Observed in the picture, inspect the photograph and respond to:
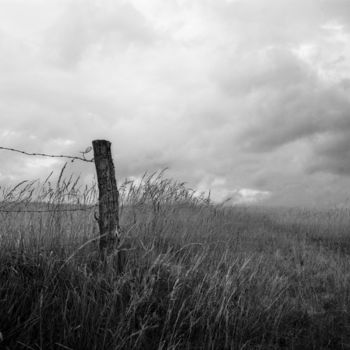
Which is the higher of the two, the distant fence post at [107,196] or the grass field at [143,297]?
the distant fence post at [107,196]

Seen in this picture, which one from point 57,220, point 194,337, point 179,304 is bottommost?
point 194,337

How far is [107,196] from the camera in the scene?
13.3ft

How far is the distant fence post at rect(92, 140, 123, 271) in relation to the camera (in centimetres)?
406

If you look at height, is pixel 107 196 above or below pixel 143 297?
above

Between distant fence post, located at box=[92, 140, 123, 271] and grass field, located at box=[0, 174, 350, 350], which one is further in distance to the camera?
distant fence post, located at box=[92, 140, 123, 271]

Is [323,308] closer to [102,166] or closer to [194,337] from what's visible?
[194,337]

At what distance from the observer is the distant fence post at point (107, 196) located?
4.06m

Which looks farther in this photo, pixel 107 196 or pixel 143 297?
pixel 107 196

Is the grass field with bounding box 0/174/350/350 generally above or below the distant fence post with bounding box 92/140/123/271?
below

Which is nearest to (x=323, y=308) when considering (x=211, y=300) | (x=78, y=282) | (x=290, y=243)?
(x=211, y=300)

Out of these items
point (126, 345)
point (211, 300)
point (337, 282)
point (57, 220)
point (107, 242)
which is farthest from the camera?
point (337, 282)

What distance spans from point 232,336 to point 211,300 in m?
0.40

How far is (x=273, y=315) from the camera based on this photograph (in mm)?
4113

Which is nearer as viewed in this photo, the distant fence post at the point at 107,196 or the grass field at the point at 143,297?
the grass field at the point at 143,297
